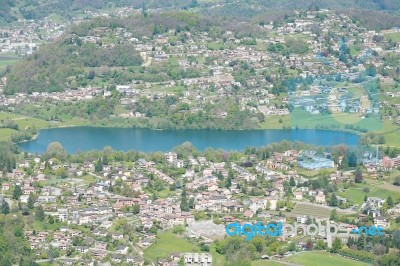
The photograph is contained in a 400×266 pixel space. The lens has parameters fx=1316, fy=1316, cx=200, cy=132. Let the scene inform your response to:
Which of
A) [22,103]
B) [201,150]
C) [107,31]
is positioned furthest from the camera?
[107,31]

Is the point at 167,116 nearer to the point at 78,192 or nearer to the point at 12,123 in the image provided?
the point at 12,123

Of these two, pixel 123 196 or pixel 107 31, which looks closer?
pixel 123 196

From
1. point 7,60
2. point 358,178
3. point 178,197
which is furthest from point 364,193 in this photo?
point 7,60

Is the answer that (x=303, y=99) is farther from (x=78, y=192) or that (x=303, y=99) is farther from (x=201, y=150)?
(x=78, y=192)

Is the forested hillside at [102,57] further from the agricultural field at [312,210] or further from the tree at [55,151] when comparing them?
the agricultural field at [312,210]

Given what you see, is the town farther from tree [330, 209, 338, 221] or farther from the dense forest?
the dense forest

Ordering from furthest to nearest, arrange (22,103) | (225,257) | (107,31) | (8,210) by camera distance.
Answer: (107,31) < (22,103) < (8,210) < (225,257)

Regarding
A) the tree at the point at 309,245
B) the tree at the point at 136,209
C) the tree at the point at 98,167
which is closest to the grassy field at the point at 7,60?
the tree at the point at 98,167

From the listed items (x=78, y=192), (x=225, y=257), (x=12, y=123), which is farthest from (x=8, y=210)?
(x=12, y=123)
